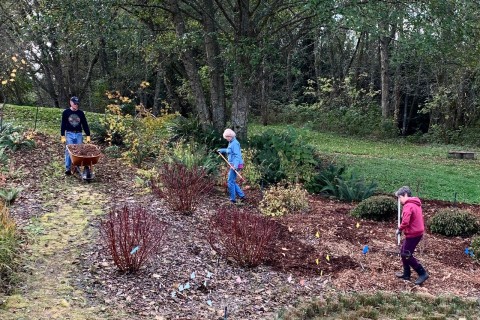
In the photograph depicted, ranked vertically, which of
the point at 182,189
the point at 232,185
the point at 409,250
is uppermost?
the point at 182,189

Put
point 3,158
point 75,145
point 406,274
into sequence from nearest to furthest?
1. point 406,274
2. point 75,145
3. point 3,158

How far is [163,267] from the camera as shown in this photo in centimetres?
581

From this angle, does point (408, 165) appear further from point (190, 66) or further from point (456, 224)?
point (456, 224)

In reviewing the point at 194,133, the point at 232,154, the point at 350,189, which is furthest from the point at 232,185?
the point at 194,133

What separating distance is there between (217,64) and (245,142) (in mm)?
2655

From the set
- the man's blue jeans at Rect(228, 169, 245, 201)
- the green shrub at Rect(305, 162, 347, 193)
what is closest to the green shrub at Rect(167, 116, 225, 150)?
the green shrub at Rect(305, 162, 347, 193)

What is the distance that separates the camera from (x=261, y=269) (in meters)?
6.14

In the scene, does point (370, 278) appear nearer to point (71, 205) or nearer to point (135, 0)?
point (71, 205)

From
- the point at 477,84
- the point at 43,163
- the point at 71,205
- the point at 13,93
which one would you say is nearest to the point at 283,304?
the point at 71,205

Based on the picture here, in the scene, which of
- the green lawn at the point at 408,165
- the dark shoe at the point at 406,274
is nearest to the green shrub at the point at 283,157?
the green lawn at the point at 408,165

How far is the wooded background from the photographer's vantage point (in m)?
10.7

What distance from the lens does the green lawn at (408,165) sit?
1276 cm

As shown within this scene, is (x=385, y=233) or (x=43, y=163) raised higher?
(x=43, y=163)

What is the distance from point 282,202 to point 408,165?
9.21m
